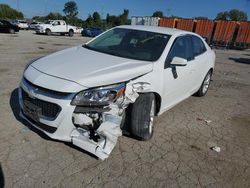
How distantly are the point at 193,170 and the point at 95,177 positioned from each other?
4.08 feet

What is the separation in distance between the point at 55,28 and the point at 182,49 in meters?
26.7

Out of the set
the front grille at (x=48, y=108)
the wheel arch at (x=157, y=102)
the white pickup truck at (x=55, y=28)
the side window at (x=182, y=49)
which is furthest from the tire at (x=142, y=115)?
the white pickup truck at (x=55, y=28)

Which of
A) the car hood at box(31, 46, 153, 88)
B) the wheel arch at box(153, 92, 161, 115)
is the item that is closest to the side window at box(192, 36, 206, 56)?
the wheel arch at box(153, 92, 161, 115)

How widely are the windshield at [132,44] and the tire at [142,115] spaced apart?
2.34ft

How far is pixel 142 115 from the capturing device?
3.47 m

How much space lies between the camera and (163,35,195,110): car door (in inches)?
157

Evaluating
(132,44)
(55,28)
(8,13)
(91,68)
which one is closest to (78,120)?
(91,68)

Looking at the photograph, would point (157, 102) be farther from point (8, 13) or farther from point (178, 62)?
point (8, 13)

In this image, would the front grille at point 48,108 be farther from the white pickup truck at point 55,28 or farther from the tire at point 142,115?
the white pickup truck at point 55,28

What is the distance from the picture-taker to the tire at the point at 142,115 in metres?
3.42

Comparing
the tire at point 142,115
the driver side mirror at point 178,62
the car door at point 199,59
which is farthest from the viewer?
the car door at point 199,59

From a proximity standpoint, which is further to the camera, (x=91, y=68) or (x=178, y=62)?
(x=178, y=62)

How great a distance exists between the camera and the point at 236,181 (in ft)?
10.1

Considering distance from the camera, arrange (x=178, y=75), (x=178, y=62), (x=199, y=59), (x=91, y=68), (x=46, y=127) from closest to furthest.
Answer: (x=46, y=127)
(x=91, y=68)
(x=178, y=62)
(x=178, y=75)
(x=199, y=59)
